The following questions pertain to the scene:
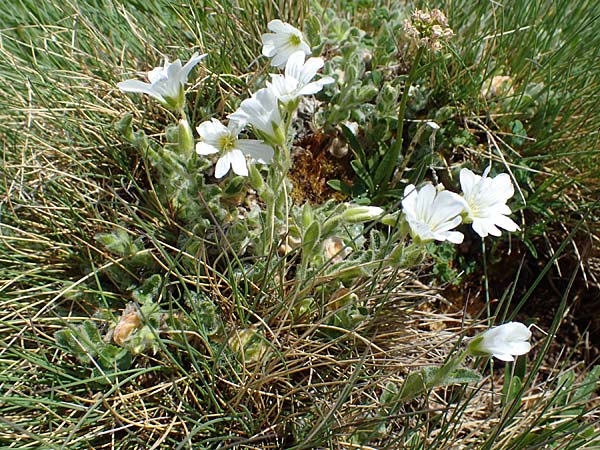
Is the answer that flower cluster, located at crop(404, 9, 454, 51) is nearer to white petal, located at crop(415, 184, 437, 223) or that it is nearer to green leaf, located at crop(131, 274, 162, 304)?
white petal, located at crop(415, 184, 437, 223)

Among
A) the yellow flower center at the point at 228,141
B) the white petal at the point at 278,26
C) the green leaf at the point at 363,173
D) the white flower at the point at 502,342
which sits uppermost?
the white petal at the point at 278,26

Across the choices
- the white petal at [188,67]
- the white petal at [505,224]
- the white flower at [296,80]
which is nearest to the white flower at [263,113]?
the white flower at [296,80]

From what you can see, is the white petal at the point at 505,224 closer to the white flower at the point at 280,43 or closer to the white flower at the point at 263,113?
the white flower at the point at 263,113

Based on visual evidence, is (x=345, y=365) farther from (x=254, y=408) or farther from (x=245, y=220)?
(x=245, y=220)

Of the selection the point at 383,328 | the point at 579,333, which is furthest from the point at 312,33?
the point at 579,333

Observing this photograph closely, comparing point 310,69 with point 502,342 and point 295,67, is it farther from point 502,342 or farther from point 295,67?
point 502,342

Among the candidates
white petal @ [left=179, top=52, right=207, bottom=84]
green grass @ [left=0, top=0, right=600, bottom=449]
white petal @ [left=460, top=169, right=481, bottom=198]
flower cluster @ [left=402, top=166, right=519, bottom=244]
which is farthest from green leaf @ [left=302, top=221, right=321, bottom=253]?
white petal @ [left=179, top=52, right=207, bottom=84]

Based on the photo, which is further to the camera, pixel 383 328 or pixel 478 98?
pixel 478 98
